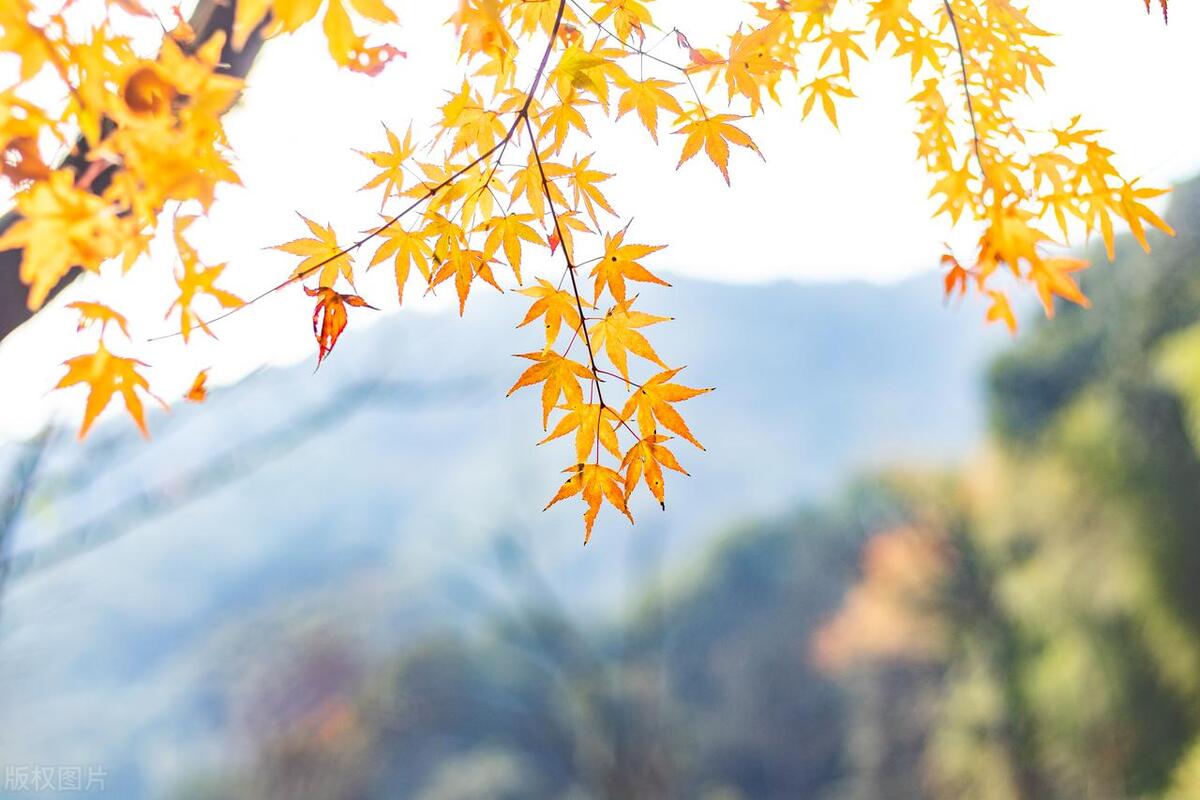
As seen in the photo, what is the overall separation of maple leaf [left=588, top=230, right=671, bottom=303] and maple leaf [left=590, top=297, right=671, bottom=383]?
10 millimetres

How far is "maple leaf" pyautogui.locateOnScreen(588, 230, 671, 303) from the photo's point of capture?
1.69 ft

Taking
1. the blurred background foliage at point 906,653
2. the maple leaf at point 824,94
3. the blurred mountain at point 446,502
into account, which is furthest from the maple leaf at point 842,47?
the blurred mountain at point 446,502

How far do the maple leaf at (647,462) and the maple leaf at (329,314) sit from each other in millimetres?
183

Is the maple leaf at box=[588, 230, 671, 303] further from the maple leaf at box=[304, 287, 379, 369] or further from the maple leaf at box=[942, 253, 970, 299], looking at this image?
the maple leaf at box=[942, 253, 970, 299]

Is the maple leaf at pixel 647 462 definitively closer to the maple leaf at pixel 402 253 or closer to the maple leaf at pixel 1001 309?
the maple leaf at pixel 402 253

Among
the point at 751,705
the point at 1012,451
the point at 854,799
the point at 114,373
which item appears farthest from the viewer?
the point at 751,705

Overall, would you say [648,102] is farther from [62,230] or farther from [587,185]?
[62,230]

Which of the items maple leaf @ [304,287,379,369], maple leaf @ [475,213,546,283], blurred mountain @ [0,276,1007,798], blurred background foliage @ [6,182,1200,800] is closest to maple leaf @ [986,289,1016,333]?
maple leaf @ [475,213,546,283]

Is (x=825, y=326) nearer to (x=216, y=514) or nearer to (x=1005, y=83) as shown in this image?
(x=216, y=514)

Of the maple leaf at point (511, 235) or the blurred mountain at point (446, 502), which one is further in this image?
the blurred mountain at point (446, 502)

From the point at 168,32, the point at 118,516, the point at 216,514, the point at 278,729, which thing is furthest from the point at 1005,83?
the point at 216,514

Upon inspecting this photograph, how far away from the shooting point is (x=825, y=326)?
242 inches

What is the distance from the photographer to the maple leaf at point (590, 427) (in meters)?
0.53

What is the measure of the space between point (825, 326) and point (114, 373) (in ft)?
19.9
